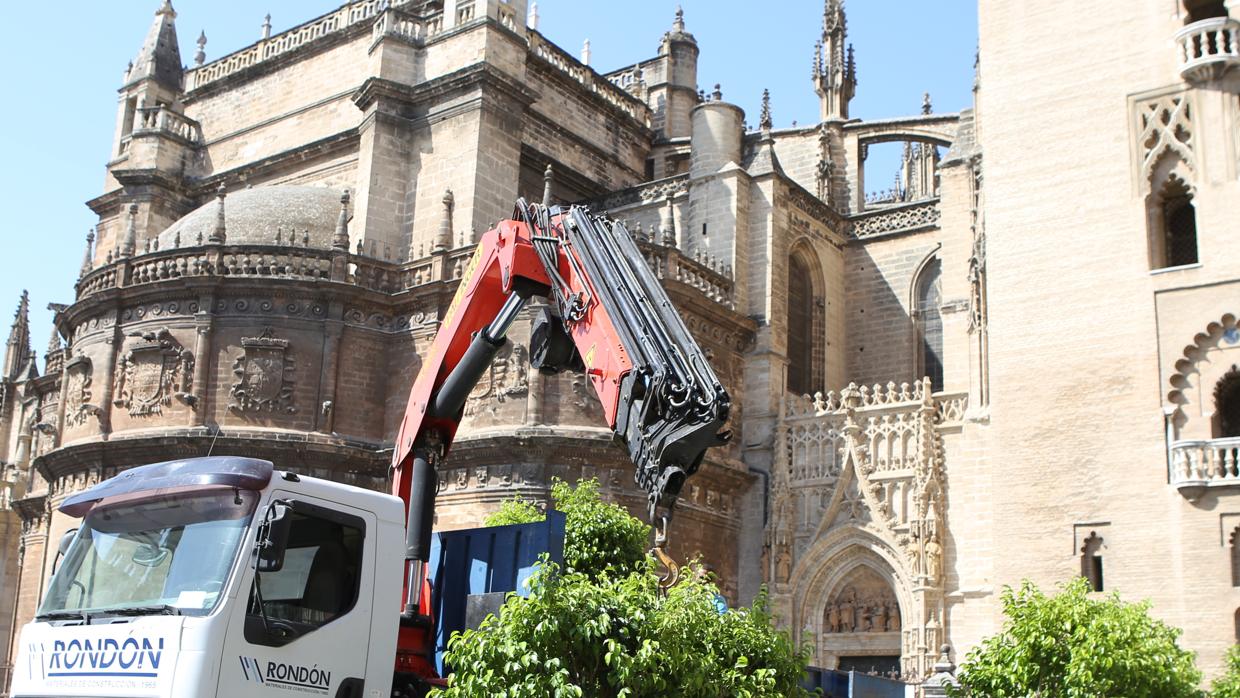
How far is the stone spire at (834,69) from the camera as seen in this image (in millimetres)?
29094

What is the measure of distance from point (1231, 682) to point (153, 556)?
39.0ft

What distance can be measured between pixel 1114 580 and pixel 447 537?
11.2 meters

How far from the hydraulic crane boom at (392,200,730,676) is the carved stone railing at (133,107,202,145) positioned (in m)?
19.3

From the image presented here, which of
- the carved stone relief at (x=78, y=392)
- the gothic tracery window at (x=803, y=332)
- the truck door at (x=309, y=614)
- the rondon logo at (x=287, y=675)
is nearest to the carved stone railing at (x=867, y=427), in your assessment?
the gothic tracery window at (x=803, y=332)

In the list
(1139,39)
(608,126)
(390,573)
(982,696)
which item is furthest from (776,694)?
(608,126)

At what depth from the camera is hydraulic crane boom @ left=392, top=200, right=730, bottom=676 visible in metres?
8.36

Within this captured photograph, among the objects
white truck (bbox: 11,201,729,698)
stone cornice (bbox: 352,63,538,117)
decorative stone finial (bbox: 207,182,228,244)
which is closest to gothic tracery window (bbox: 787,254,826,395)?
stone cornice (bbox: 352,63,538,117)

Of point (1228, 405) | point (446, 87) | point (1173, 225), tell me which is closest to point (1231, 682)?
point (1228, 405)

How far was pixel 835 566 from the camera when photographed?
21.3 metres

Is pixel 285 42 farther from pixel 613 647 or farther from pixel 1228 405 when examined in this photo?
pixel 613 647

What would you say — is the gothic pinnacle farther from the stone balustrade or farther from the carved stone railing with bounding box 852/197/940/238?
the stone balustrade

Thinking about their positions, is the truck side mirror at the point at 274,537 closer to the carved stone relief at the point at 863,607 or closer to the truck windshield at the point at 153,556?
the truck windshield at the point at 153,556

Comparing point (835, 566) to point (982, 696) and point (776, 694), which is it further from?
point (776, 694)

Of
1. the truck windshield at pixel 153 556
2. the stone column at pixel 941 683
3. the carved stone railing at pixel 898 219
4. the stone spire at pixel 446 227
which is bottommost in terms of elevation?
the stone column at pixel 941 683
